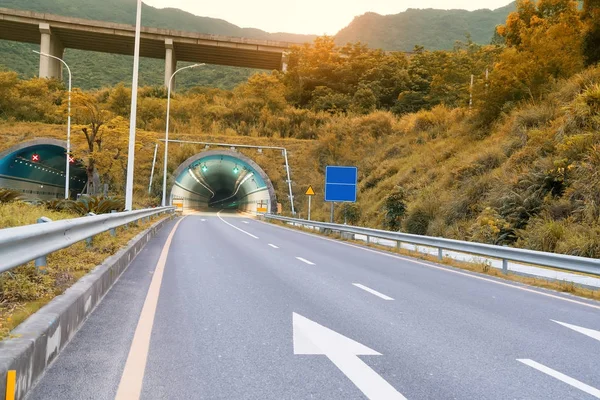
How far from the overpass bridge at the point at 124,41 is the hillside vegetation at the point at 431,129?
526 centimetres

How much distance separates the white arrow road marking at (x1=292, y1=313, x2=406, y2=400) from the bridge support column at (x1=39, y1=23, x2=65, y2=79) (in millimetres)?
67608

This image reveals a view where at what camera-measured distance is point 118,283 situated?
8.43 m

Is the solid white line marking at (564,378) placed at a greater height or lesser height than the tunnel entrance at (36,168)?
lesser

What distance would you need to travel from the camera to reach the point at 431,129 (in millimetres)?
37375

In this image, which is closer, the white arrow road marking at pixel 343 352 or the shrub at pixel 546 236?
the white arrow road marking at pixel 343 352

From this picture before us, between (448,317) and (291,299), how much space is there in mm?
2231

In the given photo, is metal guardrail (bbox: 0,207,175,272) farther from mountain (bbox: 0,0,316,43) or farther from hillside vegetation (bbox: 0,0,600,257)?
mountain (bbox: 0,0,316,43)

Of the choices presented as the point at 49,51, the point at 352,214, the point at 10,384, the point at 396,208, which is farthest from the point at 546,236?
the point at 49,51

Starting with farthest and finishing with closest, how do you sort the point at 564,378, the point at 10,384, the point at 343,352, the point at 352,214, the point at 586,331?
the point at 352,214
the point at 586,331
the point at 343,352
the point at 564,378
the point at 10,384

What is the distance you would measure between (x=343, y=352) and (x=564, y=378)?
1.93 metres

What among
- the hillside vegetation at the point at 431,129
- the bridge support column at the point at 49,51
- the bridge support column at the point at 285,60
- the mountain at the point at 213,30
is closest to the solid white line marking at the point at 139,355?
the hillside vegetation at the point at 431,129

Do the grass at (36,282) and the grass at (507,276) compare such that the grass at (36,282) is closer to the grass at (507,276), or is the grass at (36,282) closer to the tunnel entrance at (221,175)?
the grass at (507,276)

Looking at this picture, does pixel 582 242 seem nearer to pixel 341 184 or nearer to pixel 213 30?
pixel 341 184

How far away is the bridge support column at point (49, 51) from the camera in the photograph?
208 feet
